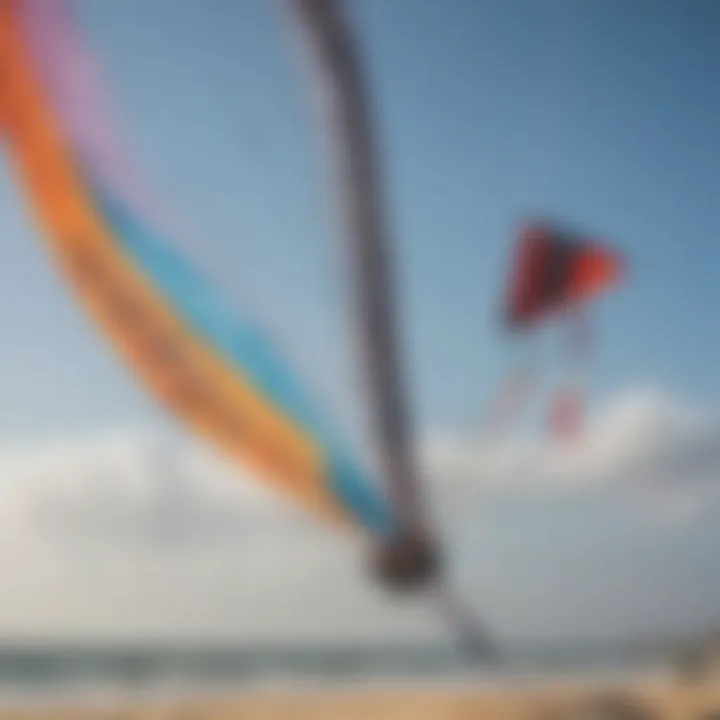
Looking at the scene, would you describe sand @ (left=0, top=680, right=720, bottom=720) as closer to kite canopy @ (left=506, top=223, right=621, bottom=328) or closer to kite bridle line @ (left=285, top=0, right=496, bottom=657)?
kite bridle line @ (left=285, top=0, right=496, bottom=657)

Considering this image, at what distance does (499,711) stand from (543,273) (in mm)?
1879

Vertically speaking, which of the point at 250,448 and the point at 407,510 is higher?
the point at 250,448

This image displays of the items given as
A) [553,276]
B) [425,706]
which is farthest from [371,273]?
[425,706]

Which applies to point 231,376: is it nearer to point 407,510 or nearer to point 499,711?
point 407,510

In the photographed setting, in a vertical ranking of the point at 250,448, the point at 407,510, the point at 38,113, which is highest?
the point at 38,113

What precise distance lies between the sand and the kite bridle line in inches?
26.1

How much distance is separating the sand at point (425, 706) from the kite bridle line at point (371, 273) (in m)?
0.66

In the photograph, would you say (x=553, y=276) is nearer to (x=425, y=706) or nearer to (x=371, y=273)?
(x=371, y=273)

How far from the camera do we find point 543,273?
5656 mm

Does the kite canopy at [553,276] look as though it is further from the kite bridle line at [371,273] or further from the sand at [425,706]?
the sand at [425,706]

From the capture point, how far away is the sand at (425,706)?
509 cm

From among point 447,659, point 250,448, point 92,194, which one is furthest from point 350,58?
point 447,659

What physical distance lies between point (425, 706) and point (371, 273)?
182cm

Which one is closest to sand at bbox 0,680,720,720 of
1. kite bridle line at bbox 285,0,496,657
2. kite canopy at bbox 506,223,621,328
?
kite bridle line at bbox 285,0,496,657
